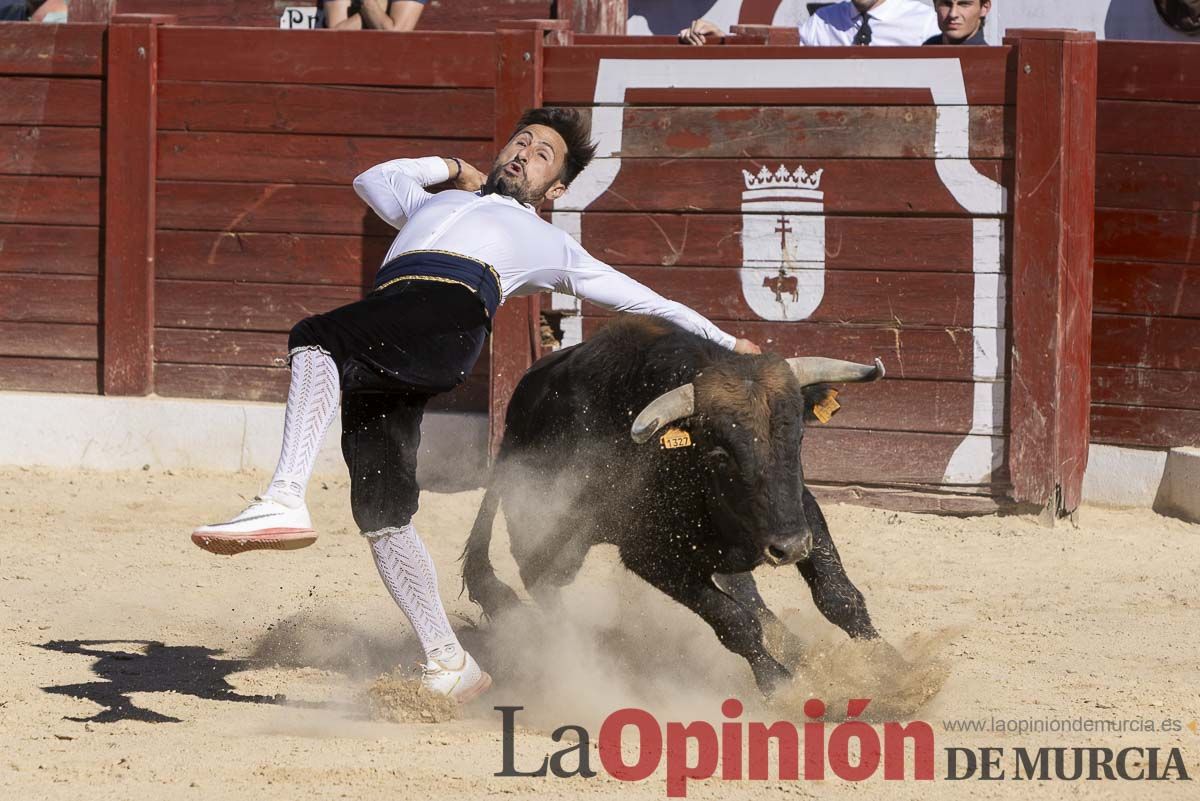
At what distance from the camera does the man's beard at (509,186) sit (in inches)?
164

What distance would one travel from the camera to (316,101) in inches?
270

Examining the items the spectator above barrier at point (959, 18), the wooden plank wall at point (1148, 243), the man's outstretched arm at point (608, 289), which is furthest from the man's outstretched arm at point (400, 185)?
the wooden plank wall at point (1148, 243)

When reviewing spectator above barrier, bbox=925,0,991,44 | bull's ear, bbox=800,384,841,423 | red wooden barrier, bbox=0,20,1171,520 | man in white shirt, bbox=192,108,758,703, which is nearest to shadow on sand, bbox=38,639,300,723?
man in white shirt, bbox=192,108,758,703

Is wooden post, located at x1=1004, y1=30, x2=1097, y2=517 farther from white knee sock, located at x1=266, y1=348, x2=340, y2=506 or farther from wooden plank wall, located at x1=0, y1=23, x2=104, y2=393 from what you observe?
wooden plank wall, located at x1=0, y1=23, x2=104, y2=393

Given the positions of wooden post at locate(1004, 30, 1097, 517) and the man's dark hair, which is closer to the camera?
the man's dark hair

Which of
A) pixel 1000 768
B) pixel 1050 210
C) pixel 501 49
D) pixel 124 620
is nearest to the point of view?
pixel 1000 768

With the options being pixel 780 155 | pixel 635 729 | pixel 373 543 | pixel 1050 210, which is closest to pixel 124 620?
pixel 373 543

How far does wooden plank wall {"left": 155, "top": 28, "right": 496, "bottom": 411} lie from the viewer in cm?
677

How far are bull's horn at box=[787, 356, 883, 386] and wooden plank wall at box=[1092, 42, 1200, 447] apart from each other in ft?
7.90

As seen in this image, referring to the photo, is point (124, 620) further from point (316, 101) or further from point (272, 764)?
point (316, 101)

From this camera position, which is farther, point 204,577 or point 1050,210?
point 1050,210

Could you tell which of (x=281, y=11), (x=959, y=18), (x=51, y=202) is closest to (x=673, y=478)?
(x=959, y=18)

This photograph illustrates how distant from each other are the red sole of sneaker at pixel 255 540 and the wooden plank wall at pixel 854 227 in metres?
3.23

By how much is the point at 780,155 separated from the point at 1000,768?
3359mm
